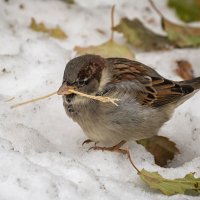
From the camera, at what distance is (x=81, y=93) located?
3.00m

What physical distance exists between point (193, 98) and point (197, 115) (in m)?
0.24

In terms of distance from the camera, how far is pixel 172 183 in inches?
105

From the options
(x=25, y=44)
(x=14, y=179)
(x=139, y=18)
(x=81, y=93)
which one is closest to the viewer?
(x=14, y=179)

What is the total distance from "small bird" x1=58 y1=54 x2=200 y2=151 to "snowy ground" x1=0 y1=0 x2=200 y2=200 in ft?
0.43

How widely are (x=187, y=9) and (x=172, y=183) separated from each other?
2.13m

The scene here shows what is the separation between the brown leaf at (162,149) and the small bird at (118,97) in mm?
74

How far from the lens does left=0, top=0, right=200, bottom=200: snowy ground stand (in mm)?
2525

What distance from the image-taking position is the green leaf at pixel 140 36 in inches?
161

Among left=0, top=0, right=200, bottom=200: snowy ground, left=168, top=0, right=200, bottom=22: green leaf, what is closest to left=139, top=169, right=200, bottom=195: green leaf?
left=0, top=0, right=200, bottom=200: snowy ground

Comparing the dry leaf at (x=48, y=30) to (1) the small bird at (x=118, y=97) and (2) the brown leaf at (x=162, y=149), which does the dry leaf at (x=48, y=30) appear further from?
(2) the brown leaf at (x=162, y=149)

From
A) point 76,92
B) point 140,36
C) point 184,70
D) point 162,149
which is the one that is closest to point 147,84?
point 162,149

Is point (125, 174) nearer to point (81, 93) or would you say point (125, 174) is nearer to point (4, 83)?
point (81, 93)

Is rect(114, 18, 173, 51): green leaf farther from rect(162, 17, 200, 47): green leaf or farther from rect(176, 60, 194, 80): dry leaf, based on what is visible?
rect(176, 60, 194, 80): dry leaf

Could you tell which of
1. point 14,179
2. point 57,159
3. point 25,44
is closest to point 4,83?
point 25,44
